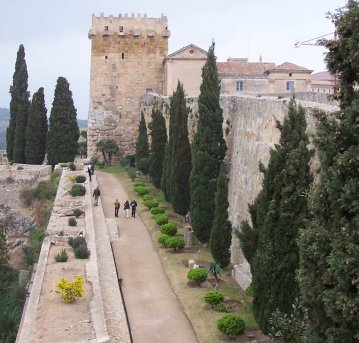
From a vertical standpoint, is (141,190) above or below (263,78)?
below

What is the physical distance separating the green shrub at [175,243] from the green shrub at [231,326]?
23.2 feet

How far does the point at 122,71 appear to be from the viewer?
42.2 meters

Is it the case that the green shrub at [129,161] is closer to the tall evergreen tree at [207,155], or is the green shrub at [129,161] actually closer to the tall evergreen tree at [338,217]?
the tall evergreen tree at [207,155]

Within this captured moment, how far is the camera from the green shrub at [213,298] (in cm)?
1538

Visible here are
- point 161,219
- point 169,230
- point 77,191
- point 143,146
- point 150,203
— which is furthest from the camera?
point 143,146

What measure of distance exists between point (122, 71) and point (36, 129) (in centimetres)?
745

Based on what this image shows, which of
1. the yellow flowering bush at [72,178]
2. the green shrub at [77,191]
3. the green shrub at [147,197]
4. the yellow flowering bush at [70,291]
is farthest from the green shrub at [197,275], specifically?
the yellow flowering bush at [72,178]

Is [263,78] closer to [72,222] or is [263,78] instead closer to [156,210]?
[156,210]

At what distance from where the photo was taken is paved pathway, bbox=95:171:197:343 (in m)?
14.3

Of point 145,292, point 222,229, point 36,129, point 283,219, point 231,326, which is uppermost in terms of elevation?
point 36,129

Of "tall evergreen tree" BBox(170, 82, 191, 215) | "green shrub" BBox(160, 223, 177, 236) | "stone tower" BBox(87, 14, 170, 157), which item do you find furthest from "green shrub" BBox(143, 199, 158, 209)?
"stone tower" BBox(87, 14, 170, 157)

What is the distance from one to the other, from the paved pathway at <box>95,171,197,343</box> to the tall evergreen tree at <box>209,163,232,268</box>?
1.82 meters

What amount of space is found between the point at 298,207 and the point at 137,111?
104 ft

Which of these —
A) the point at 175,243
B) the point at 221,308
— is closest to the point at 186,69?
the point at 175,243
